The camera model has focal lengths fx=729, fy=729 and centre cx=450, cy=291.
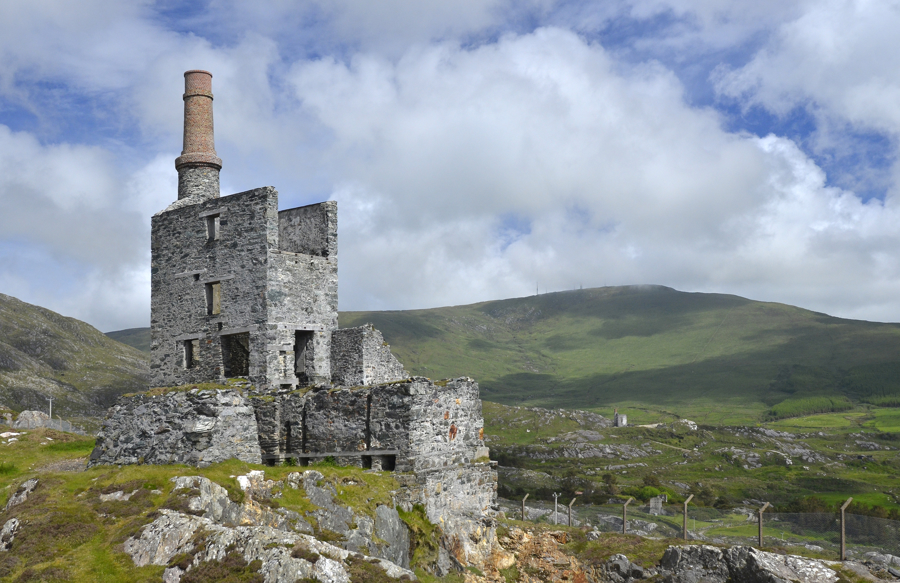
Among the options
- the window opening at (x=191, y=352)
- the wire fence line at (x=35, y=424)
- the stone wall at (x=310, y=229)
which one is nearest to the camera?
the window opening at (x=191, y=352)

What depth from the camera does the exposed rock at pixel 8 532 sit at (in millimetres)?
19344

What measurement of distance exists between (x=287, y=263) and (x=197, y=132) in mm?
10817

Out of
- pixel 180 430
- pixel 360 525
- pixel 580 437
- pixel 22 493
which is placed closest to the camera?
pixel 22 493

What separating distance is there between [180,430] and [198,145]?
718 inches

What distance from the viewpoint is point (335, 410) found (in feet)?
92.3

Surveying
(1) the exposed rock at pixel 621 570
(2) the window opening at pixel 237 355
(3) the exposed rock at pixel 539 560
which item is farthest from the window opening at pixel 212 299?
(1) the exposed rock at pixel 621 570

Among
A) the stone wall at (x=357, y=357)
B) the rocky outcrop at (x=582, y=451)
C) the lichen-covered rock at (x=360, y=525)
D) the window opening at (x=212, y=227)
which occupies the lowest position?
the rocky outcrop at (x=582, y=451)

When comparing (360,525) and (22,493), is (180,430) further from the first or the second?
(360,525)

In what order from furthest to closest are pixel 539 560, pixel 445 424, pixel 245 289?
pixel 245 289 < pixel 539 560 < pixel 445 424

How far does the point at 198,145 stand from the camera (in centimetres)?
3791

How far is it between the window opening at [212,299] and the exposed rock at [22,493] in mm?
11705

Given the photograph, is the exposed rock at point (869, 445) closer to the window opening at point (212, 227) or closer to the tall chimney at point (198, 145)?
the tall chimney at point (198, 145)

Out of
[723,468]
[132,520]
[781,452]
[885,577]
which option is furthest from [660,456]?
[132,520]

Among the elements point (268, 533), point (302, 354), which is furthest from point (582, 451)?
point (268, 533)
